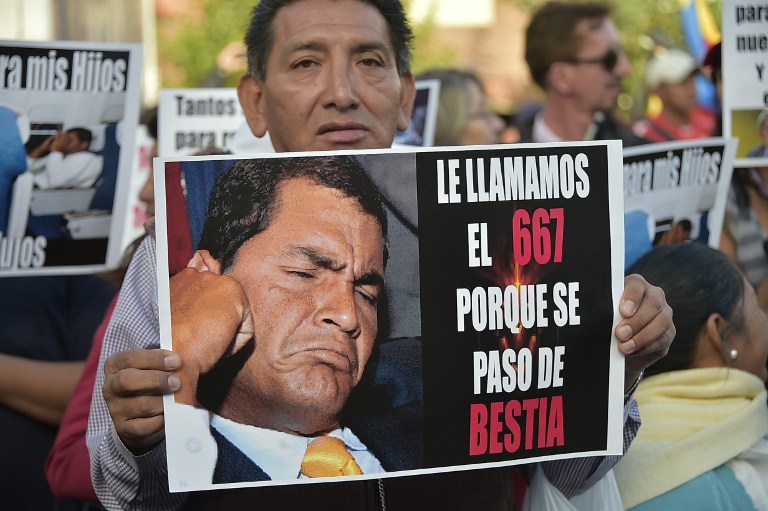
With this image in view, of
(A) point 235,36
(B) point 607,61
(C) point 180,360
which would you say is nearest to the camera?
(C) point 180,360

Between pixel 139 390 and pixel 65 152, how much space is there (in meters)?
1.57

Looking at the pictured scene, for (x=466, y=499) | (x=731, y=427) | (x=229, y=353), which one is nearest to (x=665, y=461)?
(x=731, y=427)

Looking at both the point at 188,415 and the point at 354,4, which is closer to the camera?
the point at 188,415

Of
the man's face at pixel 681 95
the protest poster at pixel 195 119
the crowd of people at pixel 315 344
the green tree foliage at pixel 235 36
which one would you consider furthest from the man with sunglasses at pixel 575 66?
the green tree foliage at pixel 235 36

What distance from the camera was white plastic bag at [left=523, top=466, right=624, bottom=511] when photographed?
264 cm

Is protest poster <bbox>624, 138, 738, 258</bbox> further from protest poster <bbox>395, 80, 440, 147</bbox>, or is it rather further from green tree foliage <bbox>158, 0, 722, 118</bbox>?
green tree foliage <bbox>158, 0, 722, 118</bbox>

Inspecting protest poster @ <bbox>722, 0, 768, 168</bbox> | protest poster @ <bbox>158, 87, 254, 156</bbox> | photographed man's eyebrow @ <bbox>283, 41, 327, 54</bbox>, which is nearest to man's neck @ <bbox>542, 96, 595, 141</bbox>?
protest poster @ <bbox>722, 0, 768, 168</bbox>

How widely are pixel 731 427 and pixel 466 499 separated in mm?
808

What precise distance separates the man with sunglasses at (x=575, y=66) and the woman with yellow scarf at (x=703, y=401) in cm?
296

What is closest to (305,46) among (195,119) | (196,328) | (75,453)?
(196,328)

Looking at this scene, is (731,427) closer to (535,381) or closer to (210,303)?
(535,381)

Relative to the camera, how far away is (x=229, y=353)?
2.11 m

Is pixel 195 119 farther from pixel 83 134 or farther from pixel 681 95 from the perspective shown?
pixel 681 95

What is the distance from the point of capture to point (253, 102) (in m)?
2.73
